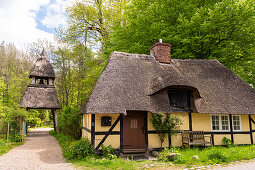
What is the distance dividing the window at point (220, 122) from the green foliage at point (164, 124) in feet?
8.70

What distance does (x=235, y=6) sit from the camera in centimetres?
1167

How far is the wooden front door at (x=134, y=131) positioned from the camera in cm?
882

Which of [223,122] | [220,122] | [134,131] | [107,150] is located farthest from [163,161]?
[223,122]

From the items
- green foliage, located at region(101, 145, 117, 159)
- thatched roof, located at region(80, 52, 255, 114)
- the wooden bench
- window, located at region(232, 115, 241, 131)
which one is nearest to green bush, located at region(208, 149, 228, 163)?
the wooden bench

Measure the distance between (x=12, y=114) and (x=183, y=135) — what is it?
37.1 feet

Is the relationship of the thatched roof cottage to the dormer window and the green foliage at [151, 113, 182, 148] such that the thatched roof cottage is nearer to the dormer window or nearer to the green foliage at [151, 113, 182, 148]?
the dormer window

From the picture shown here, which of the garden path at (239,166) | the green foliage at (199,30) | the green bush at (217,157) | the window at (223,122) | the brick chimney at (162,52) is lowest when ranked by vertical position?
the garden path at (239,166)

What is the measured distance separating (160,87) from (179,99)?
1584mm

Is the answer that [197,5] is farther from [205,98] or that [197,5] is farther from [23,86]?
[23,86]

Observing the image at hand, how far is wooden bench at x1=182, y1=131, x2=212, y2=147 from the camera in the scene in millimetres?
9072

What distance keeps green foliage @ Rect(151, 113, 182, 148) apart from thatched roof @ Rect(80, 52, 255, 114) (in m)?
0.38

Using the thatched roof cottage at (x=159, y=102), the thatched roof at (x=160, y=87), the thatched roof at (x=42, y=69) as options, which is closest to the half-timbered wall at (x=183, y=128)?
the thatched roof cottage at (x=159, y=102)

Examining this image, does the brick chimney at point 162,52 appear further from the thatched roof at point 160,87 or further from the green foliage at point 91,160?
the green foliage at point 91,160

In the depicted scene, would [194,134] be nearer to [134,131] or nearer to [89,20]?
[134,131]
